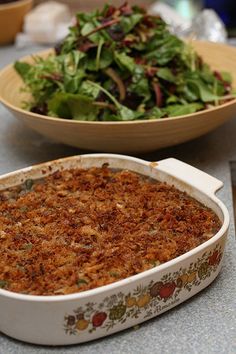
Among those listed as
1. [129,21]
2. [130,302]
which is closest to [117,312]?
[130,302]

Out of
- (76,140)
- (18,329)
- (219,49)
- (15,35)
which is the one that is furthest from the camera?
(15,35)

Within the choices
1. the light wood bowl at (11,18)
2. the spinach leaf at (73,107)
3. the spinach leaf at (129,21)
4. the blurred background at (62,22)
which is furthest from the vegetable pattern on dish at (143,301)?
the light wood bowl at (11,18)

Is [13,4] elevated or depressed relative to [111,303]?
depressed

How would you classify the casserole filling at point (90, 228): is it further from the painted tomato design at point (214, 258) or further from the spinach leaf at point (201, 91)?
the spinach leaf at point (201, 91)

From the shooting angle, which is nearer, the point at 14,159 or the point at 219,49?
the point at 14,159

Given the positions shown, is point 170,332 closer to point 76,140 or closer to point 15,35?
point 76,140

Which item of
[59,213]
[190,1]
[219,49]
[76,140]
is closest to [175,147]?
[76,140]

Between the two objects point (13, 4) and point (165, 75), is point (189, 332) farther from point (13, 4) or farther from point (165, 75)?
point (13, 4)
